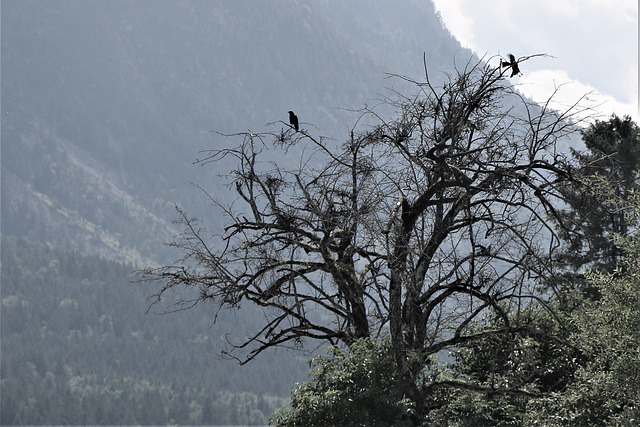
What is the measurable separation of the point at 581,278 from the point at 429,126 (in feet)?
54.4

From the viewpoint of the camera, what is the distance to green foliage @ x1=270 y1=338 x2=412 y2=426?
10.9 m

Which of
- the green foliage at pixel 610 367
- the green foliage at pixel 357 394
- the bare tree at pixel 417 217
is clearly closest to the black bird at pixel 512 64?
the bare tree at pixel 417 217

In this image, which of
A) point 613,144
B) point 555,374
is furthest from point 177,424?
point 555,374

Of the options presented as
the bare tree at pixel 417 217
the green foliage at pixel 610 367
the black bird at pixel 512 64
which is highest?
the black bird at pixel 512 64

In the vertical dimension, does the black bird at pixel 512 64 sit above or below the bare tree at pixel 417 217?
above

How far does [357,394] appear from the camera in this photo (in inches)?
434

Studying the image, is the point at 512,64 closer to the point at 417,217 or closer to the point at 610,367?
the point at 417,217

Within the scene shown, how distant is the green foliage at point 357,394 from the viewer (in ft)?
35.8

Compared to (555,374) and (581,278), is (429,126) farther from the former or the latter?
(581,278)

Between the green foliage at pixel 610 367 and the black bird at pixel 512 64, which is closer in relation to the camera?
the green foliage at pixel 610 367

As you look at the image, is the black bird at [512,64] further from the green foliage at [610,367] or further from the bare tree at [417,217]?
the green foliage at [610,367]

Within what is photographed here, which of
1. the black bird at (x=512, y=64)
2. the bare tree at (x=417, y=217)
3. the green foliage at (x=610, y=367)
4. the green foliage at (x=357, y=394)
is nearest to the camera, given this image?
→ the green foliage at (x=610, y=367)

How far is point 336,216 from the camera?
11562mm

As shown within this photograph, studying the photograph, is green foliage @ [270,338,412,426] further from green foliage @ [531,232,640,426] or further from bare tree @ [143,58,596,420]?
green foliage @ [531,232,640,426]
